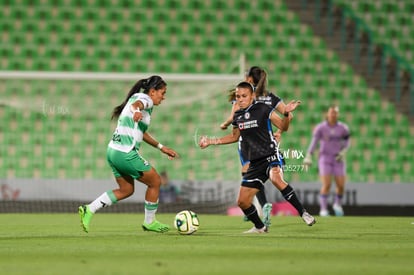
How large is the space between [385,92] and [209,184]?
5.63 m

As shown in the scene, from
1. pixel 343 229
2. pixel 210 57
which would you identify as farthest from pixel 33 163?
pixel 343 229

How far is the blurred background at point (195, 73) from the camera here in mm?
16812

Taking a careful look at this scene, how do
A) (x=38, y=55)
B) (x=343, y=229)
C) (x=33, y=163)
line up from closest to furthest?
(x=343, y=229) → (x=33, y=163) → (x=38, y=55)

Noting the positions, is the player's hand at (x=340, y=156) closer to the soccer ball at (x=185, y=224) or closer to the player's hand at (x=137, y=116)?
the soccer ball at (x=185, y=224)

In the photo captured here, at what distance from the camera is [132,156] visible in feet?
30.1

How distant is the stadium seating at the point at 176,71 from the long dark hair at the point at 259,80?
6.50 m

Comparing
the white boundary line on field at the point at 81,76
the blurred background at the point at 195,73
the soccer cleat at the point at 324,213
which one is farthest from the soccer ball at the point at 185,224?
the soccer cleat at the point at 324,213

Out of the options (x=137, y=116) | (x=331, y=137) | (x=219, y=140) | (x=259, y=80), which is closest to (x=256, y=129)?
(x=219, y=140)

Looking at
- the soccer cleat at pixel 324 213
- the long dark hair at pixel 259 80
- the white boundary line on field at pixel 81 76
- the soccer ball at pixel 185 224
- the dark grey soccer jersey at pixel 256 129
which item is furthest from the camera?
the soccer cleat at pixel 324 213

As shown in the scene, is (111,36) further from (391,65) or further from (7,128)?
(391,65)

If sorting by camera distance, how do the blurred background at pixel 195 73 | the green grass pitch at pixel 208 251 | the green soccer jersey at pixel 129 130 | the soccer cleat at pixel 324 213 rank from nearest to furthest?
the green grass pitch at pixel 208 251 < the green soccer jersey at pixel 129 130 < the soccer cleat at pixel 324 213 < the blurred background at pixel 195 73

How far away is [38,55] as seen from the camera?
19266mm

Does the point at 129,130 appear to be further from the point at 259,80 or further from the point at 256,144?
the point at 259,80

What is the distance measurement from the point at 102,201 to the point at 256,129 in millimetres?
1940
